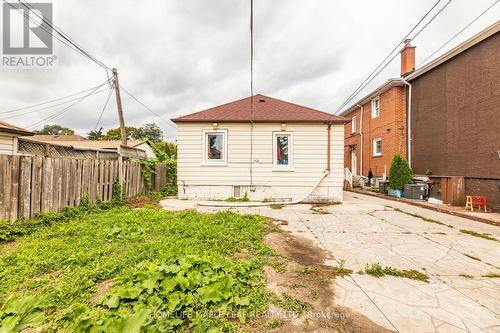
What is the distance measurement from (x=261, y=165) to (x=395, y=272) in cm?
634

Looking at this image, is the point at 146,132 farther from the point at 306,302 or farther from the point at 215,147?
the point at 306,302

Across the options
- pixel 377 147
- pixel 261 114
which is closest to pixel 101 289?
pixel 261 114

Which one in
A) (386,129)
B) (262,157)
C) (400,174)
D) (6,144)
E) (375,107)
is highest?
(375,107)

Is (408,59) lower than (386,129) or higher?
higher

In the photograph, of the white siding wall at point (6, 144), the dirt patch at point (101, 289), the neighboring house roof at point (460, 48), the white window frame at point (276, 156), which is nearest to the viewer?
the dirt patch at point (101, 289)

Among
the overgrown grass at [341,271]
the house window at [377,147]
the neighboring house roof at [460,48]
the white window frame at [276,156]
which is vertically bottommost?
the overgrown grass at [341,271]

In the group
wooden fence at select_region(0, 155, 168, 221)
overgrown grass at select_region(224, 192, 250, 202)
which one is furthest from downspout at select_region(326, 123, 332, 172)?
wooden fence at select_region(0, 155, 168, 221)

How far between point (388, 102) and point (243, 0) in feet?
40.7

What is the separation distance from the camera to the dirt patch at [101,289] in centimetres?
224

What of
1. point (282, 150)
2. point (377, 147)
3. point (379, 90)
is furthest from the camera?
point (377, 147)

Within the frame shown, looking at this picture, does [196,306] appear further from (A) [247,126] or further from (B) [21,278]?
(A) [247,126]

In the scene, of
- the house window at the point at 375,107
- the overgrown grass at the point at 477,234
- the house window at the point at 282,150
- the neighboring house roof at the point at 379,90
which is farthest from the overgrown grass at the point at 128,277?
the house window at the point at 375,107

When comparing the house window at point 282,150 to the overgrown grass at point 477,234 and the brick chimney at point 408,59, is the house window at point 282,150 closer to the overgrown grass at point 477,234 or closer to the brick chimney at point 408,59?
the overgrown grass at point 477,234

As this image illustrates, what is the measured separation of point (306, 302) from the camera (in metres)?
2.21
